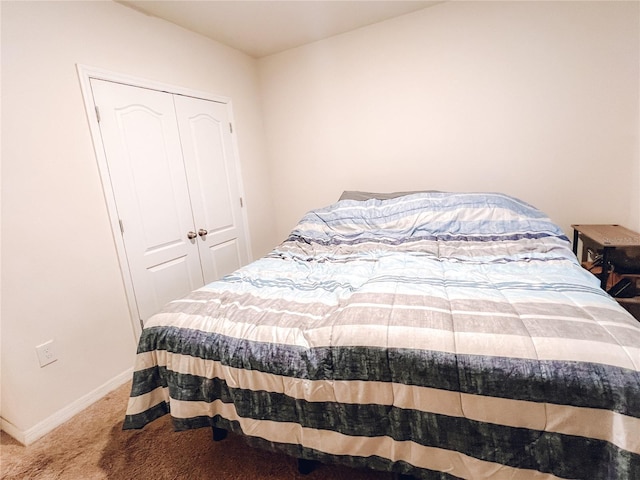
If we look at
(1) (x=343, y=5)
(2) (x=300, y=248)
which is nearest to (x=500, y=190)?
(2) (x=300, y=248)

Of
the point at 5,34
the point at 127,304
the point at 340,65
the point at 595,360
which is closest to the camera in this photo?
the point at 595,360

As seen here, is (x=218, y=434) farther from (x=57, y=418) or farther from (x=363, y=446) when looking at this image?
(x=57, y=418)

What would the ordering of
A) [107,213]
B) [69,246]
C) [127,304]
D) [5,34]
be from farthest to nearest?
[127,304]
[107,213]
[69,246]
[5,34]

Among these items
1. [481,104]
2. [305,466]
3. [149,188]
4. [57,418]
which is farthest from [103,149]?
[481,104]

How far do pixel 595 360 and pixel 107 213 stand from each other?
2.44 meters

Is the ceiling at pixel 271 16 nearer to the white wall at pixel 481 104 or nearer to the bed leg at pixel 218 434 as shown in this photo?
the white wall at pixel 481 104

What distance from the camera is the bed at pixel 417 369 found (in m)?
0.88

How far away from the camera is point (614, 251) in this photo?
198 centimetres

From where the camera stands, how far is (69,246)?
1.82 metres

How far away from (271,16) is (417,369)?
265cm

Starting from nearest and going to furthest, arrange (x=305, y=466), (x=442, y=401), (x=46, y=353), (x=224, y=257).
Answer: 1. (x=442, y=401)
2. (x=305, y=466)
3. (x=46, y=353)
4. (x=224, y=257)

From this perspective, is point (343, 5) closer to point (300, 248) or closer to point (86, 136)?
point (300, 248)

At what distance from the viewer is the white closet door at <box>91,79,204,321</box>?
6.72 feet

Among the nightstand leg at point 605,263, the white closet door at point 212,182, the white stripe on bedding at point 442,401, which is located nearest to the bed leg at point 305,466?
the white stripe on bedding at point 442,401
